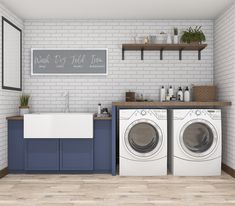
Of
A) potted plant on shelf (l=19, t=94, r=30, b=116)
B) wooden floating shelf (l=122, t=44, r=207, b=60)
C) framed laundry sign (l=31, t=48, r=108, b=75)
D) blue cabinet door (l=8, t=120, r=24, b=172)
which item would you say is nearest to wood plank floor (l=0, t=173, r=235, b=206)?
blue cabinet door (l=8, t=120, r=24, b=172)

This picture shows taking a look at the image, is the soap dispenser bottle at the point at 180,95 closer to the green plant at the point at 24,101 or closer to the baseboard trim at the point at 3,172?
the green plant at the point at 24,101

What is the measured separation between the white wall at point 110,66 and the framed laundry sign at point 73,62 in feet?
0.29

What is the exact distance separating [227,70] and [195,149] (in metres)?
1.27

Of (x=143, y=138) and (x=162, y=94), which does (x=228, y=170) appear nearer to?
(x=143, y=138)

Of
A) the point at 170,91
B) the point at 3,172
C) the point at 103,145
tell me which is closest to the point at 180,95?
the point at 170,91

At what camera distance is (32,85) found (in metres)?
5.34

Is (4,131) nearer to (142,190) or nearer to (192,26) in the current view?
(142,190)

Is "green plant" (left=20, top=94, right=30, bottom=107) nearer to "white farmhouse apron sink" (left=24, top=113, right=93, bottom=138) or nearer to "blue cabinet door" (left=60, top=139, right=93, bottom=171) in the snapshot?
"white farmhouse apron sink" (left=24, top=113, right=93, bottom=138)

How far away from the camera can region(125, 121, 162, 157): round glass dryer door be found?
14.8ft

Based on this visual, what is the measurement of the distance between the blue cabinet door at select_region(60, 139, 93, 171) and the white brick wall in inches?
80.3

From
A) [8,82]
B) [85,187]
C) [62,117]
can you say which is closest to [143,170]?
[85,187]

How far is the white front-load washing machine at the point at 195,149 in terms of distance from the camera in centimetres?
451

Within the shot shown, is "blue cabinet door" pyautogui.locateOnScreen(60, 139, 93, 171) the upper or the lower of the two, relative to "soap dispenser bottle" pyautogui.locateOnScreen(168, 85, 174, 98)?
lower

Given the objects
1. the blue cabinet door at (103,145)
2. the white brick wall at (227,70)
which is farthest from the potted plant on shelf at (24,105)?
the white brick wall at (227,70)
